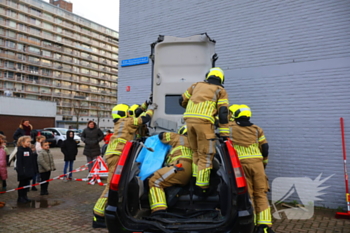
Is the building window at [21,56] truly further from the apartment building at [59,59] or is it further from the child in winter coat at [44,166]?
the child in winter coat at [44,166]

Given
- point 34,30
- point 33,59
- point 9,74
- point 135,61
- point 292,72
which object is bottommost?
point 292,72

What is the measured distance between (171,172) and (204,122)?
2.56ft

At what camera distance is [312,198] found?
6219 mm

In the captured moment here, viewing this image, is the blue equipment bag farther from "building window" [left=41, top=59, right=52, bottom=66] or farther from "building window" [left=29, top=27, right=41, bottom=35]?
"building window" [left=29, top=27, right=41, bottom=35]

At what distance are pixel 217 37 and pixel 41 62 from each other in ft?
203

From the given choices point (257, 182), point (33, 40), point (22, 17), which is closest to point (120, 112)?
point (257, 182)

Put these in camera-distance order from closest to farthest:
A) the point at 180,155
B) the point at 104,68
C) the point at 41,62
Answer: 1. the point at 180,155
2. the point at 41,62
3. the point at 104,68

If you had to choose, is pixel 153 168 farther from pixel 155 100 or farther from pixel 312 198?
pixel 312 198

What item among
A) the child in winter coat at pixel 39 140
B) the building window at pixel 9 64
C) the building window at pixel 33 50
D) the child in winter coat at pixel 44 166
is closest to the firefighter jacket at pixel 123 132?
the child in winter coat at pixel 44 166

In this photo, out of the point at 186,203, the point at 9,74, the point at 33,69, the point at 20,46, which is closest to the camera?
the point at 186,203

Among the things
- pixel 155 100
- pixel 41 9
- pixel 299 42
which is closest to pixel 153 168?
pixel 155 100

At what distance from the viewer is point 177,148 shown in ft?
13.2

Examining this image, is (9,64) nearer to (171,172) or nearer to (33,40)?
(33,40)

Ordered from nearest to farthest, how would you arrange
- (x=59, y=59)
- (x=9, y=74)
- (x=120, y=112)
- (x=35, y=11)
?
(x=120, y=112) → (x=9, y=74) → (x=35, y=11) → (x=59, y=59)
